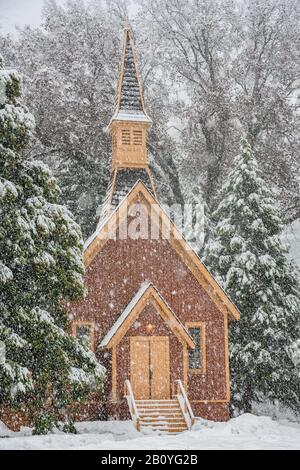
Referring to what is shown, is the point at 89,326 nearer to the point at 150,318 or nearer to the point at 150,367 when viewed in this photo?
the point at 150,318

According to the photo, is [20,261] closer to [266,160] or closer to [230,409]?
[230,409]

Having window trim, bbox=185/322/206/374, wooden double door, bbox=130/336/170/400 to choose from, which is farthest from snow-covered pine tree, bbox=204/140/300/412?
wooden double door, bbox=130/336/170/400

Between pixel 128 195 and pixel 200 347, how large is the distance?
5574 mm

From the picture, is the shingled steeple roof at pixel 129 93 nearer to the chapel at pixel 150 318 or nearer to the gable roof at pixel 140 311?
the chapel at pixel 150 318

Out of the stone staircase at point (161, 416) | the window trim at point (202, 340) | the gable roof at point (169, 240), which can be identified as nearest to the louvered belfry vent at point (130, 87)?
the gable roof at point (169, 240)

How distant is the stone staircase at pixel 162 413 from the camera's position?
19.0 m

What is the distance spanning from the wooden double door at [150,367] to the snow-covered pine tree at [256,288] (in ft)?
10.9

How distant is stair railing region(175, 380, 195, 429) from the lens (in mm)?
19203

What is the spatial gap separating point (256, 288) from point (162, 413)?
619cm

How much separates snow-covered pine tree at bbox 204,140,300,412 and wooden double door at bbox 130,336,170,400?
10.9 ft

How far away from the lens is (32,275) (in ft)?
49.8

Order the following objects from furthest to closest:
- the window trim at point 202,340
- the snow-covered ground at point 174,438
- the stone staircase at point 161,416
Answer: the window trim at point 202,340, the stone staircase at point 161,416, the snow-covered ground at point 174,438

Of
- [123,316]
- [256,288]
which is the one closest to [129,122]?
[256,288]

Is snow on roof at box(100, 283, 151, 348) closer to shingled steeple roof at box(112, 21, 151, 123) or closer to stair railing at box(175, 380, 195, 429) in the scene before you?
stair railing at box(175, 380, 195, 429)
